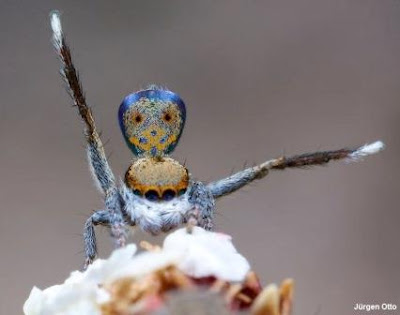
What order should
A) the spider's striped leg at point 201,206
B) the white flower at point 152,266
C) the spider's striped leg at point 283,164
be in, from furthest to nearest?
1. the spider's striped leg at point 283,164
2. the spider's striped leg at point 201,206
3. the white flower at point 152,266

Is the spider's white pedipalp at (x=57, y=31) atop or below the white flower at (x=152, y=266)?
atop

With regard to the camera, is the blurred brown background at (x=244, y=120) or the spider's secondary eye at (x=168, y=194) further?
the blurred brown background at (x=244, y=120)

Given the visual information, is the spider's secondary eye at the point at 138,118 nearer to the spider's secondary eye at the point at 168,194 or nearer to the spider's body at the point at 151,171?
the spider's body at the point at 151,171

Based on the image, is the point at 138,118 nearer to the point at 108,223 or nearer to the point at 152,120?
the point at 152,120

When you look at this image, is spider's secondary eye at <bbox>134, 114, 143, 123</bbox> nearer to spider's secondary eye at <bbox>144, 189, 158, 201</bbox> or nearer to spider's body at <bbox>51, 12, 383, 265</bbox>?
spider's body at <bbox>51, 12, 383, 265</bbox>

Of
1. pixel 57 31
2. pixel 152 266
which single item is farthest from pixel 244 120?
pixel 152 266

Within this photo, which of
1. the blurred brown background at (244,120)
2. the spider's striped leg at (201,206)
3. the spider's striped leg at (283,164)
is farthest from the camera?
the blurred brown background at (244,120)

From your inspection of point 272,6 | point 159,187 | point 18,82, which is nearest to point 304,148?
point 272,6

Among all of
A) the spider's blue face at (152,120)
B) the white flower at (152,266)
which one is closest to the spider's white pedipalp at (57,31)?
the spider's blue face at (152,120)
